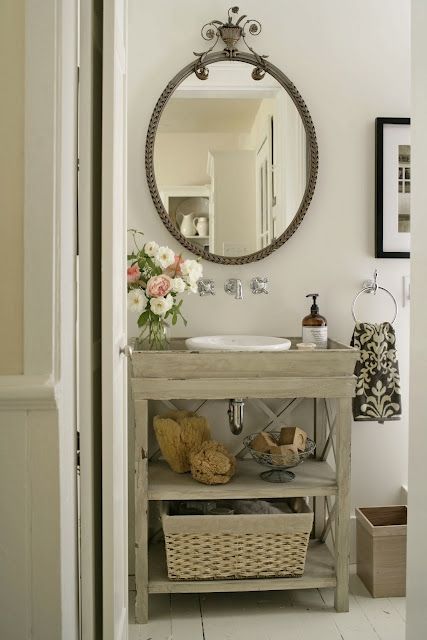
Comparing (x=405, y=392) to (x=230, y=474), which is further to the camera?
(x=405, y=392)

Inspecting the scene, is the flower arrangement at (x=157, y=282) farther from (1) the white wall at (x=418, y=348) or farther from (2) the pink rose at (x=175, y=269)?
(1) the white wall at (x=418, y=348)

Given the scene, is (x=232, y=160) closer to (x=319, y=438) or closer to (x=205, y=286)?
(x=205, y=286)

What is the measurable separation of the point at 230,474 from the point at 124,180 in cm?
Result: 114

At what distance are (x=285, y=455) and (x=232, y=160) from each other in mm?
1236

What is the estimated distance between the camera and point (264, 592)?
2.76 meters

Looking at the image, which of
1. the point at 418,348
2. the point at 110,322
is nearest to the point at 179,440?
the point at 110,322

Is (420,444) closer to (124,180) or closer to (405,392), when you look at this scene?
(124,180)

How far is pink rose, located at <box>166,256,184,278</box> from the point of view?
266 cm

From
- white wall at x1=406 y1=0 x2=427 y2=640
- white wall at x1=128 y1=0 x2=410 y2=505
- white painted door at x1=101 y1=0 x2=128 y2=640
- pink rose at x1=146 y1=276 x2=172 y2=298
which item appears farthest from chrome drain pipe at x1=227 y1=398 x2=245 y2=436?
white wall at x1=406 y1=0 x2=427 y2=640

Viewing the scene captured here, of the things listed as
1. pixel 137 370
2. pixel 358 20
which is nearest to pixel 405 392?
pixel 137 370

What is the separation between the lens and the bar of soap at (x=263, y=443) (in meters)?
2.67

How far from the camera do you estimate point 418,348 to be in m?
1.53

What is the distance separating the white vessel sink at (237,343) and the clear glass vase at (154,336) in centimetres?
11

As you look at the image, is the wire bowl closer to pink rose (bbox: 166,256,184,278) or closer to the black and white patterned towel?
the black and white patterned towel
